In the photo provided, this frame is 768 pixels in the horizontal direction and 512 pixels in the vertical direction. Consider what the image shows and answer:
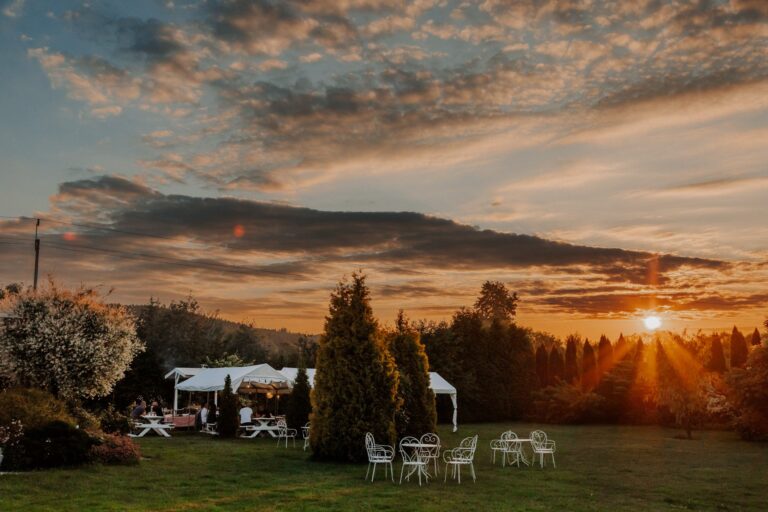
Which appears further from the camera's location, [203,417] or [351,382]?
[203,417]

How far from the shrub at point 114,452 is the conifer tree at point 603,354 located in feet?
99.5

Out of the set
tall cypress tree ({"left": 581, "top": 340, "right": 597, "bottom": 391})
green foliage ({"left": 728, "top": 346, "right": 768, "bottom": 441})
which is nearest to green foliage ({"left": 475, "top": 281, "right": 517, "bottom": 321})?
tall cypress tree ({"left": 581, "top": 340, "right": 597, "bottom": 391})

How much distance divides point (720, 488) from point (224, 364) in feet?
106

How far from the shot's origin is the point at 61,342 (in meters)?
19.0

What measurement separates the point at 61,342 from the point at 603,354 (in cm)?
3159

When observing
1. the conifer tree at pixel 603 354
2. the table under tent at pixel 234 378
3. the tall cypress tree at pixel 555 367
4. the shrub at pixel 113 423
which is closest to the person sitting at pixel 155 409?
the table under tent at pixel 234 378

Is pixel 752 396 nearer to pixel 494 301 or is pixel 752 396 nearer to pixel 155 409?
pixel 155 409

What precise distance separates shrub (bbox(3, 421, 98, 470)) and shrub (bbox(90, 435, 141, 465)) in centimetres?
40

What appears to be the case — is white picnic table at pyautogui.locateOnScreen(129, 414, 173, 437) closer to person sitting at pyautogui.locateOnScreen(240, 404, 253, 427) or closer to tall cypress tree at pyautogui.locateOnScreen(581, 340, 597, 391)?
person sitting at pyautogui.locateOnScreen(240, 404, 253, 427)

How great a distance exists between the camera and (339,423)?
17.6 metres

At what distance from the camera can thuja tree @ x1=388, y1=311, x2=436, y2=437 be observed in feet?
63.8

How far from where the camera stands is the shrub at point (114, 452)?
16.2 m

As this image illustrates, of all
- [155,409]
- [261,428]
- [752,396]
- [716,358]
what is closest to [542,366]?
[716,358]

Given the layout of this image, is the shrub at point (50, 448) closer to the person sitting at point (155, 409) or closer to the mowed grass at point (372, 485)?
the mowed grass at point (372, 485)
